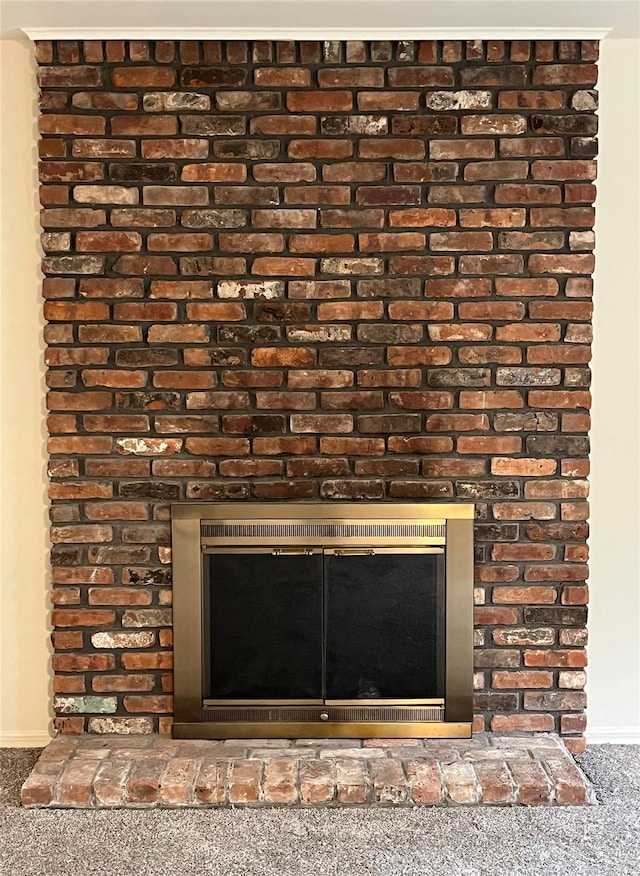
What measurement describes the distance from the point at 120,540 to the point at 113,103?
4.35 feet

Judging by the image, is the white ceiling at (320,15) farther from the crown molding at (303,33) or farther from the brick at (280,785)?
the brick at (280,785)

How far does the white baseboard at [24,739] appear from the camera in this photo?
8.94ft

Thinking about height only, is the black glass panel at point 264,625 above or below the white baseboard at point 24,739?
above

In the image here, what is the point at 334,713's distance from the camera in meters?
2.59

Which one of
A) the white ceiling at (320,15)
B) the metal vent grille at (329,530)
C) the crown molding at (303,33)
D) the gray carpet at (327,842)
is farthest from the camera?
the metal vent grille at (329,530)

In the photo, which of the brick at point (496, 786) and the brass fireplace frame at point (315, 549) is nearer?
the brick at point (496, 786)

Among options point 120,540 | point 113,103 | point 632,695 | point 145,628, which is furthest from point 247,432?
point 632,695

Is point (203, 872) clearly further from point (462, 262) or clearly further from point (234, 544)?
point (462, 262)

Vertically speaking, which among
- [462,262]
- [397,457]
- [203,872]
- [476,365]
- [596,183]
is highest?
[596,183]

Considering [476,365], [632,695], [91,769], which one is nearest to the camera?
[91,769]

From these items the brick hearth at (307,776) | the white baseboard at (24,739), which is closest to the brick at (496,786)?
the brick hearth at (307,776)

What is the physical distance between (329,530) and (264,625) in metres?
0.36

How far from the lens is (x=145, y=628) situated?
2602mm

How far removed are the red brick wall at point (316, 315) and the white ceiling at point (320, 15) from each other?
0.25 ft
